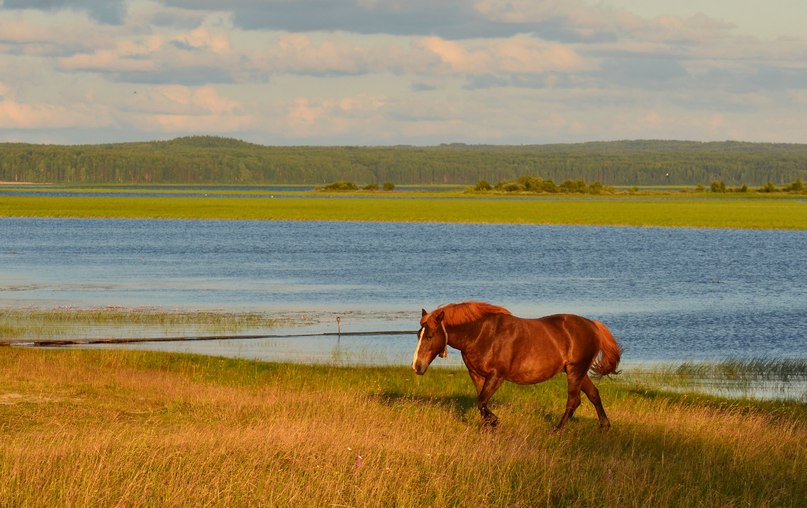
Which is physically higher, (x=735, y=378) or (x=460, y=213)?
(x=735, y=378)

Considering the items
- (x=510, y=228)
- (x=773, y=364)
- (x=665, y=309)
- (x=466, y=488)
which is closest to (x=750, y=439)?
(x=466, y=488)

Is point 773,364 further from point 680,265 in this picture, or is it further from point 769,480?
point 680,265

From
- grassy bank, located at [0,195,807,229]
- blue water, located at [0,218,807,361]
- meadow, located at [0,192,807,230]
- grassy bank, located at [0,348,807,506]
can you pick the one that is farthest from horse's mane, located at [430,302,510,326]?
grassy bank, located at [0,195,807,229]

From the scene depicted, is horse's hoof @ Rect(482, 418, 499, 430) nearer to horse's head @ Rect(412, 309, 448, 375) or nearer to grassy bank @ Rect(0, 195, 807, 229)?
horse's head @ Rect(412, 309, 448, 375)

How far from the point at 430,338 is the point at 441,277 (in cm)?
3696

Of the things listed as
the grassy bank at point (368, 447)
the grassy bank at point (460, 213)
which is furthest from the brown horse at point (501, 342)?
the grassy bank at point (460, 213)

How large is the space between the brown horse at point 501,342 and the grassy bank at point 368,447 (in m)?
0.74

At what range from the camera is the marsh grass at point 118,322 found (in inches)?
1167

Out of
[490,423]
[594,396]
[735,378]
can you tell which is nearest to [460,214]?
[735,378]

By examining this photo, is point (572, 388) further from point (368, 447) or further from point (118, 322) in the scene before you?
point (118, 322)

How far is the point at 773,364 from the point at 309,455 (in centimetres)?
1694

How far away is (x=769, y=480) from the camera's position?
11.6 metres

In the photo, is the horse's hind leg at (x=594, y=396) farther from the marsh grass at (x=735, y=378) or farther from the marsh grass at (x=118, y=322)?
the marsh grass at (x=118, y=322)

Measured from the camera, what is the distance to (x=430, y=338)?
1313 centimetres
